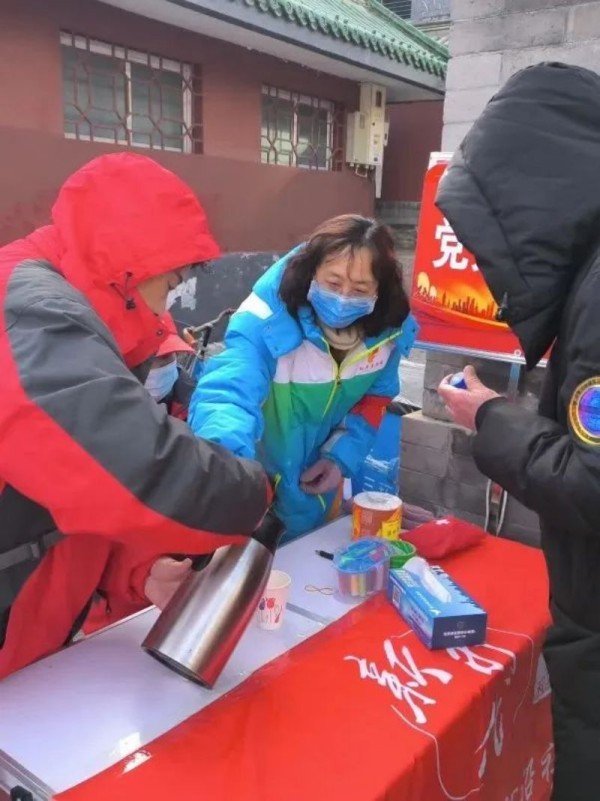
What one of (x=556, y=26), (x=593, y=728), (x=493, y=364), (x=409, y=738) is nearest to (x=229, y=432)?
(x=409, y=738)

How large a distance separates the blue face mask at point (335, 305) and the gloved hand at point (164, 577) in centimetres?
81

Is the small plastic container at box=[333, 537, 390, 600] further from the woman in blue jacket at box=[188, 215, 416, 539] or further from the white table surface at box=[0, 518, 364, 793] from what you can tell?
the woman in blue jacket at box=[188, 215, 416, 539]

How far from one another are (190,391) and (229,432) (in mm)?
1356

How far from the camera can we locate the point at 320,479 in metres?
2.10

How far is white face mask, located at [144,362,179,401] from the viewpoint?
267cm

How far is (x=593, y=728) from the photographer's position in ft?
3.76

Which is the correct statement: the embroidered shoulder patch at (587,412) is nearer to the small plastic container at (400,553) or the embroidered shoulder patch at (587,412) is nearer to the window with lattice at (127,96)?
the small plastic container at (400,553)

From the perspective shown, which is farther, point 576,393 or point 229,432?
point 229,432

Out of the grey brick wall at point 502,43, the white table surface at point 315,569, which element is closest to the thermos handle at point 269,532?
the white table surface at point 315,569

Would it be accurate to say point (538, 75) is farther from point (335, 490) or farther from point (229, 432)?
point (335, 490)

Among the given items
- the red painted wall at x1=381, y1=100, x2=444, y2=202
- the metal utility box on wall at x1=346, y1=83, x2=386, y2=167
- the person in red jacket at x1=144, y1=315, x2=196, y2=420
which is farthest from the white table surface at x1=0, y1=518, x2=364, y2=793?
the red painted wall at x1=381, y1=100, x2=444, y2=202

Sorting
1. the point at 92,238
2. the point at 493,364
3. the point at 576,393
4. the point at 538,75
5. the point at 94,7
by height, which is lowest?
the point at 493,364

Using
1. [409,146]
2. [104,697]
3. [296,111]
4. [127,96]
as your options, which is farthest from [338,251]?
[409,146]

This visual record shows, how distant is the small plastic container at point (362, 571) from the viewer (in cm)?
162
